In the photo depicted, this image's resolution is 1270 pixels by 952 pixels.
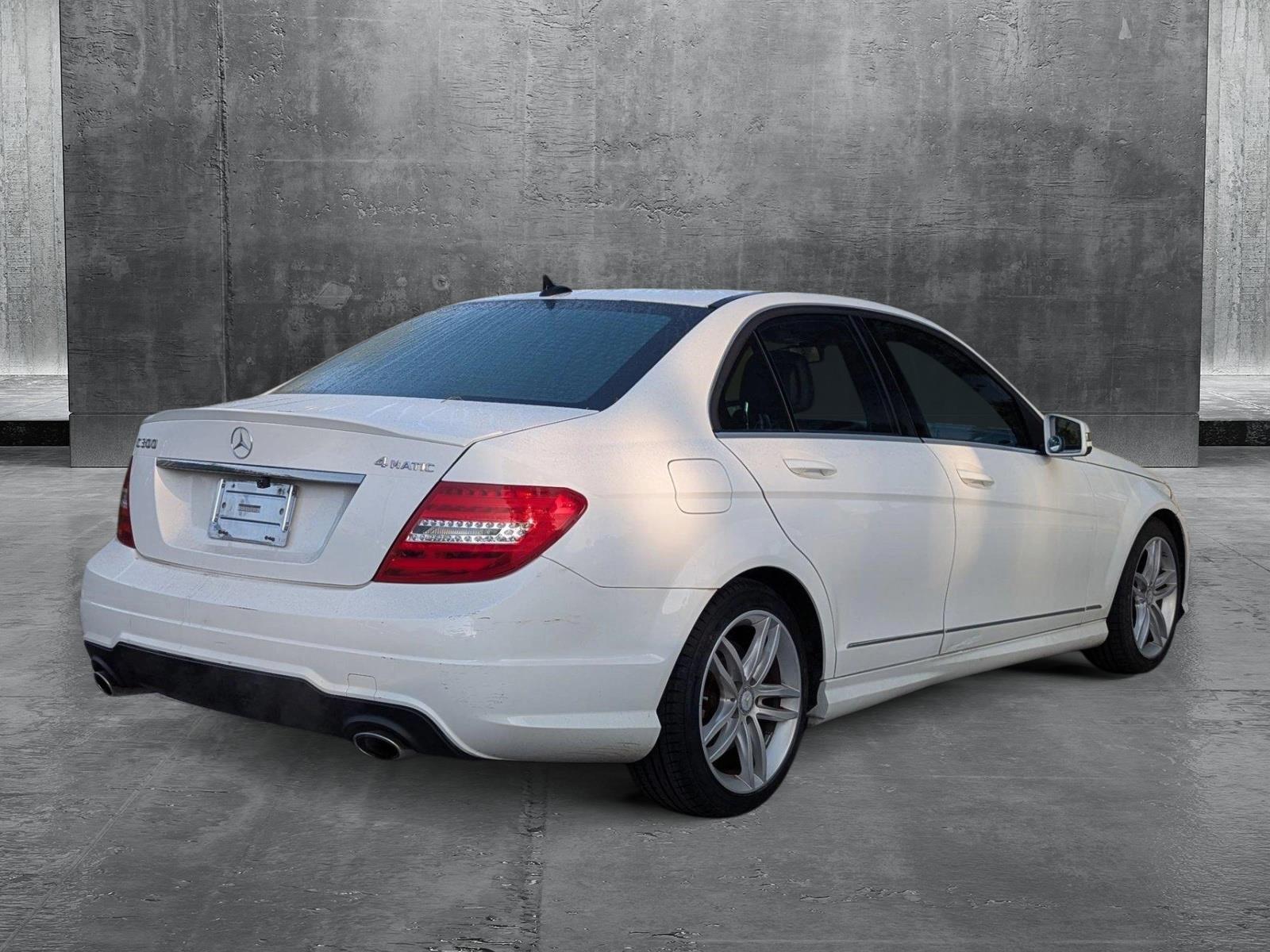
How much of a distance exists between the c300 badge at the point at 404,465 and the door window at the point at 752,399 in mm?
894

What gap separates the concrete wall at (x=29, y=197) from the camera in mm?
23062

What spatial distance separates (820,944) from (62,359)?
21624mm

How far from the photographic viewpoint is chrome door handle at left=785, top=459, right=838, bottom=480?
4.41m

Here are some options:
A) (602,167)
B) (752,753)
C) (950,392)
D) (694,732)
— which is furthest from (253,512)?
(602,167)

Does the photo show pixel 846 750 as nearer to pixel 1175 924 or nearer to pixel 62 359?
pixel 1175 924

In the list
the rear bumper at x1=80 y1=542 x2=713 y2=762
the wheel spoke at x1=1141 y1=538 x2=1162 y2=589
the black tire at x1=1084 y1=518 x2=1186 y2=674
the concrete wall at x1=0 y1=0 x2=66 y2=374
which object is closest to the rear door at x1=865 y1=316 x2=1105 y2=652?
the black tire at x1=1084 y1=518 x2=1186 y2=674

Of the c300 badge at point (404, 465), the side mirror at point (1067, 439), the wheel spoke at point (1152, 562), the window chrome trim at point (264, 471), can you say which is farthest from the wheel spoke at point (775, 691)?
the wheel spoke at point (1152, 562)

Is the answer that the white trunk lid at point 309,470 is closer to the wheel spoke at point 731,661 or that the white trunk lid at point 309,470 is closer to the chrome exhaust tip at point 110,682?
the chrome exhaust tip at point 110,682

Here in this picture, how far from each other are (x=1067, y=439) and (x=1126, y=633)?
0.90 meters

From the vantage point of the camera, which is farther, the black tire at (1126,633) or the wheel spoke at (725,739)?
the black tire at (1126,633)

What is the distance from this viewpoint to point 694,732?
407 cm

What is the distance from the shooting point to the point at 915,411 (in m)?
5.00

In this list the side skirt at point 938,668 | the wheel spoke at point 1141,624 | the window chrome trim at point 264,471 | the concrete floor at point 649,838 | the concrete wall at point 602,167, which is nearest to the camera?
the concrete floor at point 649,838

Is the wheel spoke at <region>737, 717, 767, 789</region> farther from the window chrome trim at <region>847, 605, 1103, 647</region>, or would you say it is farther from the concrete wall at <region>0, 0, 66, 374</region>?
the concrete wall at <region>0, 0, 66, 374</region>
